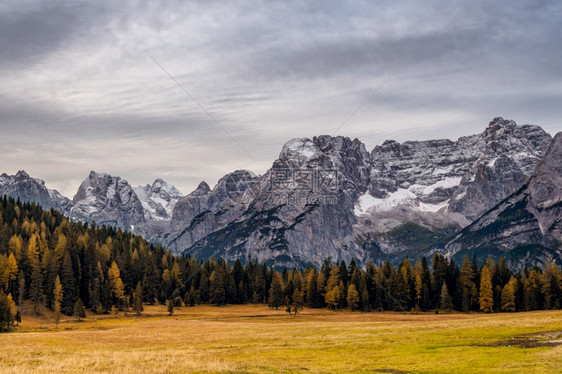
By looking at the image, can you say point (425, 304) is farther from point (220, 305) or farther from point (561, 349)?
point (561, 349)

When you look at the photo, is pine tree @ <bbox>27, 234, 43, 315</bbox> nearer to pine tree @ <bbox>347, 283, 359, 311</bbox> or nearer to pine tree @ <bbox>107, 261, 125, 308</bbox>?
pine tree @ <bbox>107, 261, 125, 308</bbox>

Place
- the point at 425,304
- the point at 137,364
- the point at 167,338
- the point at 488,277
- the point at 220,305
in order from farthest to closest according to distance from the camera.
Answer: the point at 220,305 → the point at 425,304 → the point at 488,277 → the point at 167,338 → the point at 137,364

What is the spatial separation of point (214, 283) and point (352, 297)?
4913cm

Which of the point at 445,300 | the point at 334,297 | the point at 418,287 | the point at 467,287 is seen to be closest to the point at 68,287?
the point at 334,297

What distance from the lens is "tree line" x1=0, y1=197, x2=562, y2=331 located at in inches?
5413

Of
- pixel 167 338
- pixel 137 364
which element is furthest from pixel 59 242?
pixel 137 364

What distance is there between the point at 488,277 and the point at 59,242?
394 ft

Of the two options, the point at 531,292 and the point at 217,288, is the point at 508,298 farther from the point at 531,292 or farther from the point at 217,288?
the point at 217,288

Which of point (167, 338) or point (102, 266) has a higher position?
point (102, 266)

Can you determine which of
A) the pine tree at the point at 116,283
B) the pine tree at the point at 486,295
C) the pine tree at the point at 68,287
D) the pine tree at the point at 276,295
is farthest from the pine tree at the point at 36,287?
the pine tree at the point at 486,295

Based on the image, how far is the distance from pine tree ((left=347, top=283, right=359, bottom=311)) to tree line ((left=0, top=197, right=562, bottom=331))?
0.34 meters

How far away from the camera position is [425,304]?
15075 cm

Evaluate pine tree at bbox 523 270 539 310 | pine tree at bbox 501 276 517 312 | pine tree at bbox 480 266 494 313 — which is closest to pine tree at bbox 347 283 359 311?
pine tree at bbox 480 266 494 313

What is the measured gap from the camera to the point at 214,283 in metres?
177
